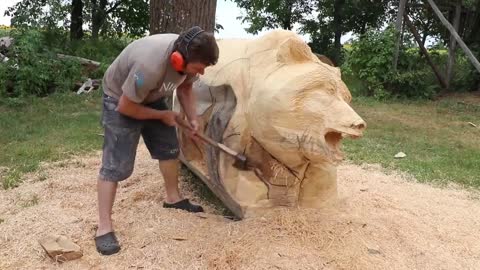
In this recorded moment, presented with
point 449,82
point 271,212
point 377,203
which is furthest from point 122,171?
point 449,82

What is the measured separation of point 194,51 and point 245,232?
1.10 m

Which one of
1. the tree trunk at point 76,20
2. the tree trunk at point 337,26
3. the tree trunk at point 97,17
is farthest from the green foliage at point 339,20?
the tree trunk at point 76,20

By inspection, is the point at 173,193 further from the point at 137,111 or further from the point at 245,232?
the point at 137,111

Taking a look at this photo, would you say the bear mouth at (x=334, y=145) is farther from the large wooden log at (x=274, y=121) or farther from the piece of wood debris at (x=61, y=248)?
the piece of wood debris at (x=61, y=248)

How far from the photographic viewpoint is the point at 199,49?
251 cm

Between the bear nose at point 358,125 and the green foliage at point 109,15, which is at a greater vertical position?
the green foliage at point 109,15

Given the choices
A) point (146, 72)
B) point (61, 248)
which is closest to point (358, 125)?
point (146, 72)

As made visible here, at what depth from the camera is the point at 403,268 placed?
2891 mm

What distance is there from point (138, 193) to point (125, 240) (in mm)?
721

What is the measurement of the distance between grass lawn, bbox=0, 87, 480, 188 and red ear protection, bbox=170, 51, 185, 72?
7.67 ft

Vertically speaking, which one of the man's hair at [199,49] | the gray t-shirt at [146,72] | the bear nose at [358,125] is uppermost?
the man's hair at [199,49]

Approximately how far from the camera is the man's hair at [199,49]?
2.51 meters

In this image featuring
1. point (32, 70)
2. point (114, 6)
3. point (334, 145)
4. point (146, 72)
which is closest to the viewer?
point (146, 72)

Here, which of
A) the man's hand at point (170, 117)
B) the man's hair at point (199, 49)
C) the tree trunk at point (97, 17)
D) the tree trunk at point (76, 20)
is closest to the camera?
the man's hair at point (199, 49)
